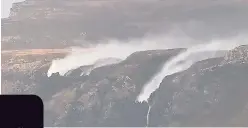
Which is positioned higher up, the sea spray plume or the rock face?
the sea spray plume

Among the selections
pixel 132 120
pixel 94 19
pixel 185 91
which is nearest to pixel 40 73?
pixel 94 19

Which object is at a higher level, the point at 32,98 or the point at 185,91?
the point at 32,98

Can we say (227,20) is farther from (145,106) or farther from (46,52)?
(46,52)
